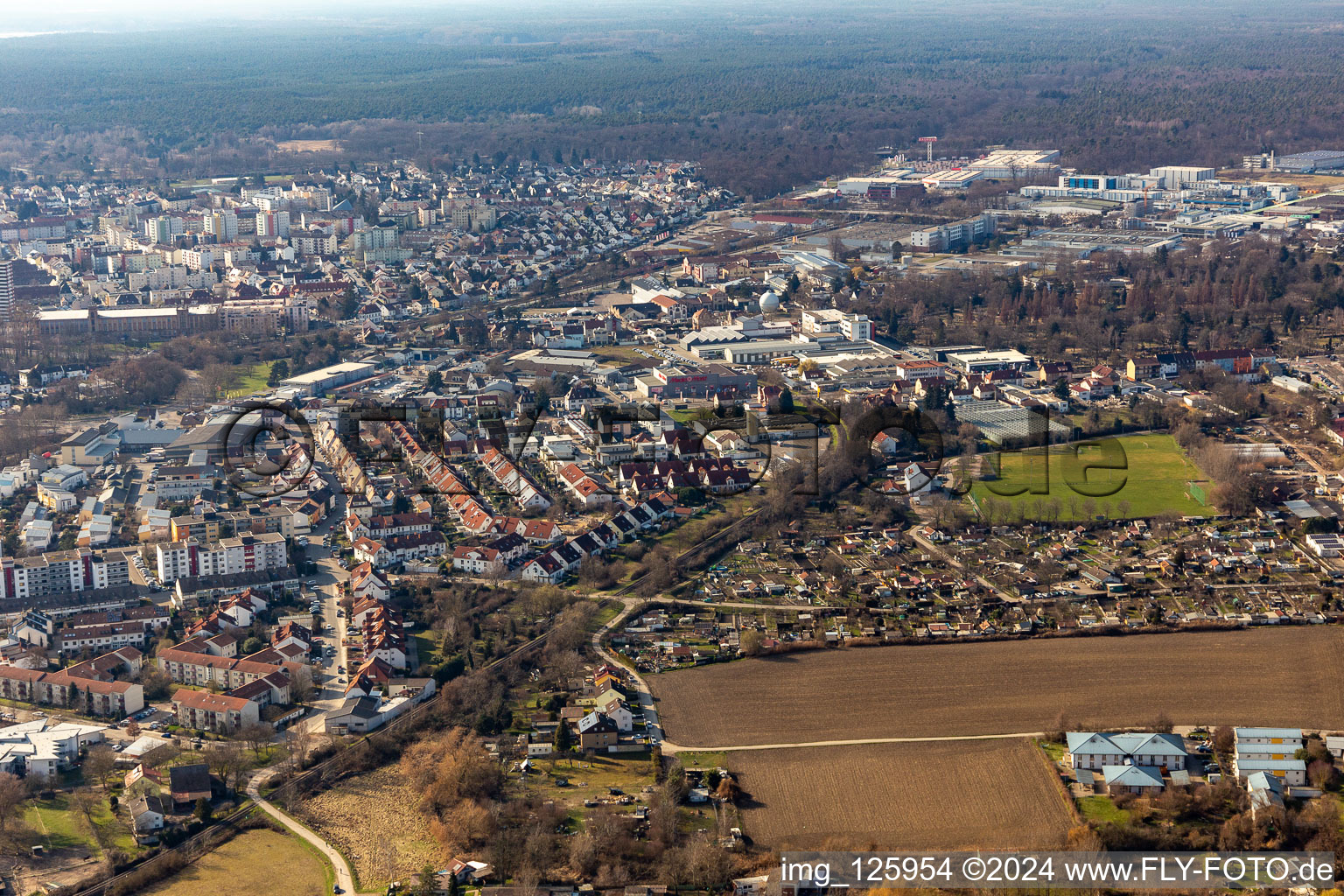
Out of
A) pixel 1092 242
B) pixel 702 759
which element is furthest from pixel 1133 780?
pixel 1092 242

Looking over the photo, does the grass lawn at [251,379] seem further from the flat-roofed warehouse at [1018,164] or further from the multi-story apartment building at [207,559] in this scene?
the flat-roofed warehouse at [1018,164]

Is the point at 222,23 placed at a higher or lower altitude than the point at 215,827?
higher

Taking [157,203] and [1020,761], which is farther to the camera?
[157,203]

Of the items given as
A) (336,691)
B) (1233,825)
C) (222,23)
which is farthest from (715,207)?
(222,23)

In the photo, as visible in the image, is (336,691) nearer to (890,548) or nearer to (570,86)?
(890,548)

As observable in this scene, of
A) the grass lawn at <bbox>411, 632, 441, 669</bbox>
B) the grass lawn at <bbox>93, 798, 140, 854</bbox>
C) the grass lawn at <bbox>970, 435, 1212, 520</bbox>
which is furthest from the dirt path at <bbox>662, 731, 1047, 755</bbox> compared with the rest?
the grass lawn at <bbox>970, 435, 1212, 520</bbox>

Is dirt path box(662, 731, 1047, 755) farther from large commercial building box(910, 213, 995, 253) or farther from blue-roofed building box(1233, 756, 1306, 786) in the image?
large commercial building box(910, 213, 995, 253)

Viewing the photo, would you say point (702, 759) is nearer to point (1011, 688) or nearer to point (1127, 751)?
point (1011, 688)
